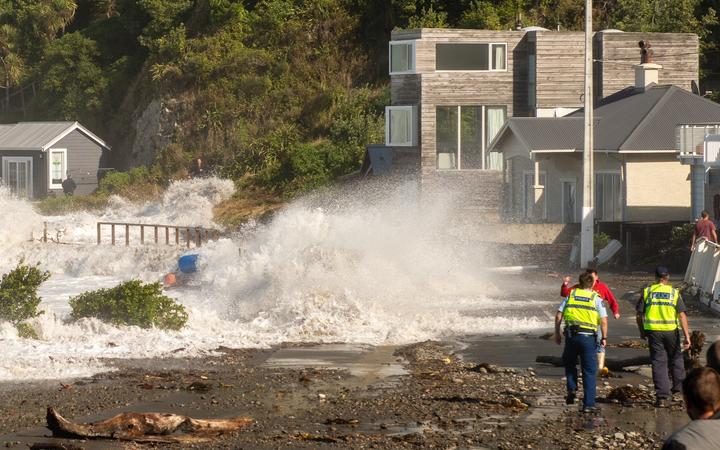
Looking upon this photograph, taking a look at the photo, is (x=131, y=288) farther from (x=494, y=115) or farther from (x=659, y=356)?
(x=494, y=115)

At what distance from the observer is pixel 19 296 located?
2353 cm

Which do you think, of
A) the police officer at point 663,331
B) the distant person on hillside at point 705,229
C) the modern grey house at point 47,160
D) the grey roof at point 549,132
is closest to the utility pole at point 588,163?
the distant person on hillside at point 705,229

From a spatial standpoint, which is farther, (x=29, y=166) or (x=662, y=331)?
(x=29, y=166)

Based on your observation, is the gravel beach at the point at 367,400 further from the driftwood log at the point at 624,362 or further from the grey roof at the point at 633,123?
the grey roof at the point at 633,123

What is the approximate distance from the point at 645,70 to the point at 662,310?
101ft

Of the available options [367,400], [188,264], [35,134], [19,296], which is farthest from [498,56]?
[367,400]

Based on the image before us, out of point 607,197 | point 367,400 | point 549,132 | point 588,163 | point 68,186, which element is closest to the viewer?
point 367,400

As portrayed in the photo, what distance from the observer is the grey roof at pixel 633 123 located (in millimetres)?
39656

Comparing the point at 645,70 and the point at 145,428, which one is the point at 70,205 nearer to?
the point at 645,70

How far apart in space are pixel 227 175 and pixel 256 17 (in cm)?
1027

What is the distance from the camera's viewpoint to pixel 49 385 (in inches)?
669

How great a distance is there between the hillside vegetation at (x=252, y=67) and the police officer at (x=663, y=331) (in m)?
38.9

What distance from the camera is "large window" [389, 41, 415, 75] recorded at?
49312 mm

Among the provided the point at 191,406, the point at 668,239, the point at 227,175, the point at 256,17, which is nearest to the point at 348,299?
the point at 191,406
